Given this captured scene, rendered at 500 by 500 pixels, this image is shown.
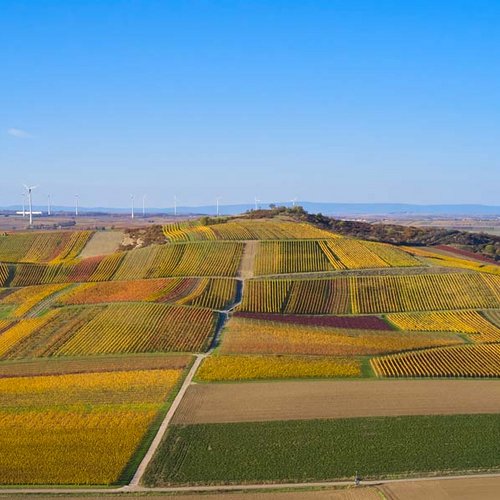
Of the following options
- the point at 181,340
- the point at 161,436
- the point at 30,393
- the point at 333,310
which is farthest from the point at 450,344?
the point at 30,393

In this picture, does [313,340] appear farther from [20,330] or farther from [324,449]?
[20,330]

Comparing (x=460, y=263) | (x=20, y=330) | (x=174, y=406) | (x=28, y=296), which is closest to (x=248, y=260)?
(x=28, y=296)

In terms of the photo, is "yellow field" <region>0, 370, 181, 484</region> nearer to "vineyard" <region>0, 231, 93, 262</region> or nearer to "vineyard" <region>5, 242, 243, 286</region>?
"vineyard" <region>5, 242, 243, 286</region>

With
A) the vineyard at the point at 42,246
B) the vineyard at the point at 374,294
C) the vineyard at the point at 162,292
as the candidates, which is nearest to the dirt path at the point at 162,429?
the vineyard at the point at 162,292

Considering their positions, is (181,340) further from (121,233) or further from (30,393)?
(121,233)

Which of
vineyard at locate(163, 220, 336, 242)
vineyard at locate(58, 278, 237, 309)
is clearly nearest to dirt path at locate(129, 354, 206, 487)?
vineyard at locate(58, 278, 237, 309)

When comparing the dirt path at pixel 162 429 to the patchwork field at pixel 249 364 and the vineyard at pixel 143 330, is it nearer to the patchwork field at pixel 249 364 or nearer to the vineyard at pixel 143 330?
the patchwork field at pixel 249 364
